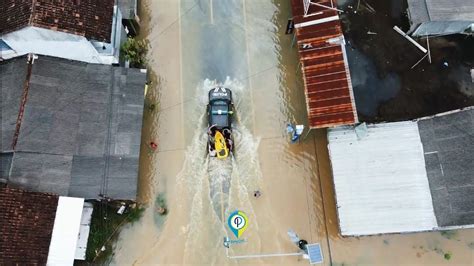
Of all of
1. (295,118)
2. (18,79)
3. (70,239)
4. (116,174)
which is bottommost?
(70,239)

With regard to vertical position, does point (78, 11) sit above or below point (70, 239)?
above

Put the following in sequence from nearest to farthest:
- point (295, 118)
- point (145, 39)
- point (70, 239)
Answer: point (70, 239), point (295, 118), point (145, 39)

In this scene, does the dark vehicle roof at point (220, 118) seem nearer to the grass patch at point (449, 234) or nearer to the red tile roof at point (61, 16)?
the red tile roof at point (61, 16)

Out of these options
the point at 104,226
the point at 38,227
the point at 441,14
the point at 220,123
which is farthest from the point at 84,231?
the point at 441,14

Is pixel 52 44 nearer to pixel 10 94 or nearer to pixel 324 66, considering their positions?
pixel 10 94

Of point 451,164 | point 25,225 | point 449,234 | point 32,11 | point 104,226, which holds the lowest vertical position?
point 449,234

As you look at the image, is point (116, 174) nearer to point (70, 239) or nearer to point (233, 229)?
point (70, 239)

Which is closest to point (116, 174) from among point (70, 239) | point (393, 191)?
point (70, 239)

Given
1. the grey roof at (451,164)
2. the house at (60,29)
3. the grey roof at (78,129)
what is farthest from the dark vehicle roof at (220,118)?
the grey roof at (451,164)
